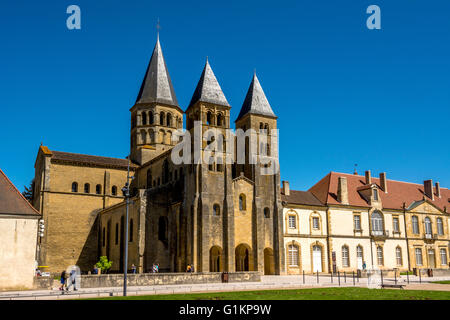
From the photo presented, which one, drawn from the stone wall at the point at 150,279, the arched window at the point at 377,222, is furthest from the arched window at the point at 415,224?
the stone wall at the point at 150,279

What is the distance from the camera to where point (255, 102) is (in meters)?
48.8

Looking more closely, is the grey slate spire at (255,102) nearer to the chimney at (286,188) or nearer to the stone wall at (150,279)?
the chimney at (286,188)

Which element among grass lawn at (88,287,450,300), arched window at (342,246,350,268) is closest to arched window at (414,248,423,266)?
arched window at (342,246,350,268)

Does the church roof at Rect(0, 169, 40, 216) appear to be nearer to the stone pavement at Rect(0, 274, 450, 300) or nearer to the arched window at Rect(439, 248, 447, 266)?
the stone pavement at Rect(0, 274, 450, 300)

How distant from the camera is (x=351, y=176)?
5450cm

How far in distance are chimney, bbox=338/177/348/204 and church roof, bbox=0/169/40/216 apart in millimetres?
32547

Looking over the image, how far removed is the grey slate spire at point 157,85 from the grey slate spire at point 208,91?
15.4 metres

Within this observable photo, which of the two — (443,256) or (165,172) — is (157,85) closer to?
(165,172)

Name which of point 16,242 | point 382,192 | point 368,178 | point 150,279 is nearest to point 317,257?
point 368,178

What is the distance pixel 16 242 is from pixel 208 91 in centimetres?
2536
